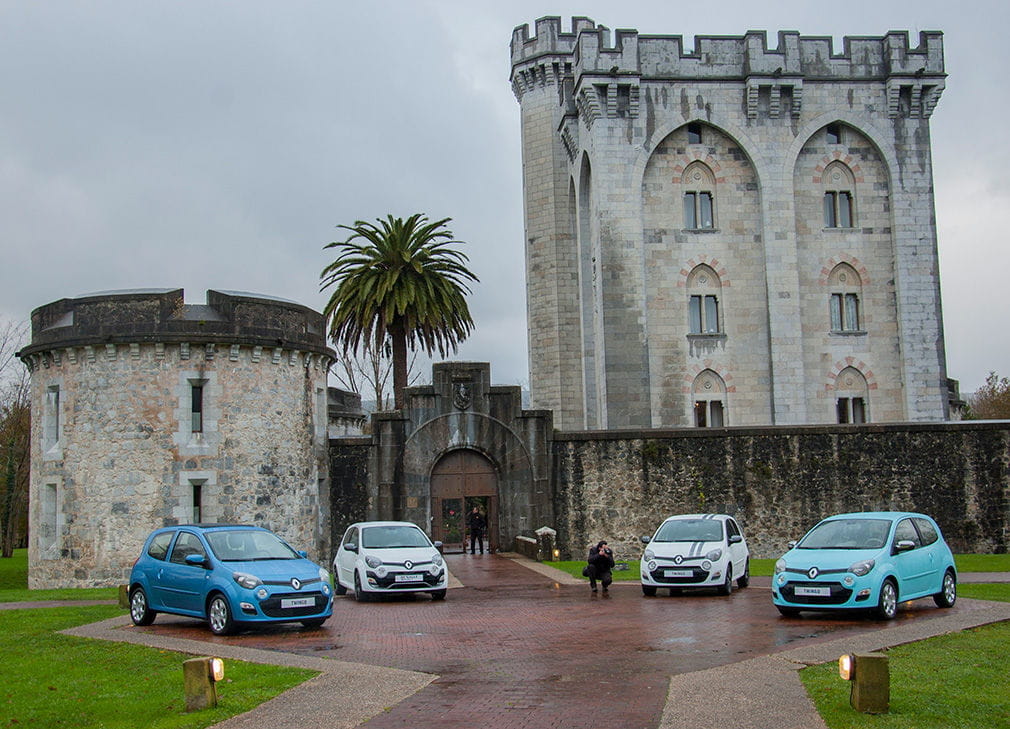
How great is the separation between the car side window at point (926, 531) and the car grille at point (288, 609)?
9.29 meters

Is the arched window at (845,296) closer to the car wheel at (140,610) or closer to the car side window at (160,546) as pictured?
the car side window at (160,546)

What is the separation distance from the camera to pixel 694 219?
41.0 m

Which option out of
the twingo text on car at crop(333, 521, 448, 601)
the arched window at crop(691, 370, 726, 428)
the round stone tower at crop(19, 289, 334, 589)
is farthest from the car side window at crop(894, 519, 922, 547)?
the arched window at crop(691, 370, 726, 428)

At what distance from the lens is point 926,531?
17594 millimetres

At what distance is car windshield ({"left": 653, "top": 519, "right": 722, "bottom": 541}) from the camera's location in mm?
21734

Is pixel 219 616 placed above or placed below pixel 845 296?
below

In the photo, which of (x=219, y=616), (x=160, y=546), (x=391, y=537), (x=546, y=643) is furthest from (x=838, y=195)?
(x=219, y=616)

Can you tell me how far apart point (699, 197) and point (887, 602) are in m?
27.0

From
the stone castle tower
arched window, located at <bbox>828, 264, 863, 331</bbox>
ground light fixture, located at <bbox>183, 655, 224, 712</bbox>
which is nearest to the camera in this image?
ground light fixture, located at <bbox>183, 655, 224, 712</bbox>

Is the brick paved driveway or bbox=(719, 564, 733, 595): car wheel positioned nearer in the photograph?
the brick paved driveway

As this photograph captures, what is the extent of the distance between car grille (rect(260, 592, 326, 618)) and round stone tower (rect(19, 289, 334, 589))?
12.5 metres

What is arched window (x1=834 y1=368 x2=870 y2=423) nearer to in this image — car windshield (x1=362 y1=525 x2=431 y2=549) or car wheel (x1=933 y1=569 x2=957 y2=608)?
car windshield (x1=362 y1=525 x2=431 y2=549)

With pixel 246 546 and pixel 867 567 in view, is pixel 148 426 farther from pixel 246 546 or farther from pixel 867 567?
pixel 867 567

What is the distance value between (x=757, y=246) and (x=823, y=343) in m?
4.35
